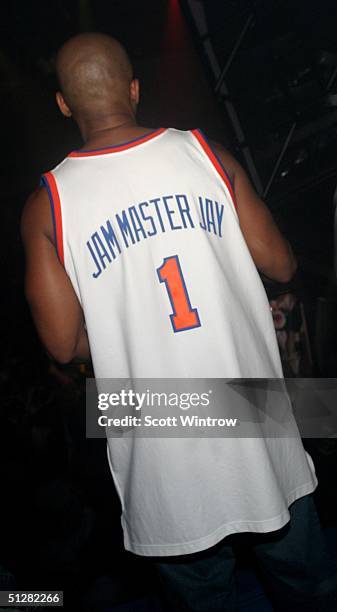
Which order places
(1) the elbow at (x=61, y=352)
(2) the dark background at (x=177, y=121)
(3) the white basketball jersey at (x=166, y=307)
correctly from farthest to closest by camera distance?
(2) the dark background at (x=177, y=121), (1) the elbow at (x=61, y=352), (3) the white basketball jersey at (x=166, y=307)

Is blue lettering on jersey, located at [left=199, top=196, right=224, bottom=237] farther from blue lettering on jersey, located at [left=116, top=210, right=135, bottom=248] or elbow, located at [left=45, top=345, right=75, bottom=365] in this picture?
elbow, located at [left=45, top=345, right=75, bottom=365]

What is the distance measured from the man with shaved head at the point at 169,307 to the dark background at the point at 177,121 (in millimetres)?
1849

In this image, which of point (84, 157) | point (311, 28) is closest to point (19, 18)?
point (311, 28)

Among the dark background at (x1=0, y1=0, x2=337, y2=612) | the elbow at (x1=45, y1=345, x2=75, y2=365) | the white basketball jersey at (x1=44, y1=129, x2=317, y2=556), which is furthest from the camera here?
the dark background at (x1=0, y1=0, x2=337, y2=612)

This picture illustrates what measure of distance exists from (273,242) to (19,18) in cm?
356

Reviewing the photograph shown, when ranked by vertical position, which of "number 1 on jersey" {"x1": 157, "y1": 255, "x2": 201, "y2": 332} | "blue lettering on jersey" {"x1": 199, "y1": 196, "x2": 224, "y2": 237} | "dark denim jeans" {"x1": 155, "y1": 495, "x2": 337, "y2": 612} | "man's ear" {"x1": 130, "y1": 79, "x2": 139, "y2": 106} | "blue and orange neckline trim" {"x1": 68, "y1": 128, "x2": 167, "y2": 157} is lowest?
"dark denim jeans" {"x1": 155, "y1": 495, "x2": 337, "y2": 612}

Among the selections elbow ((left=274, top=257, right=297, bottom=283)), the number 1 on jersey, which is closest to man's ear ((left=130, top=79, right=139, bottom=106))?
the number 1 on jersey

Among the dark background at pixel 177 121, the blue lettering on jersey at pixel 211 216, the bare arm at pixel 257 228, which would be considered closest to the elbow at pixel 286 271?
the bare arm at pixel 257 228

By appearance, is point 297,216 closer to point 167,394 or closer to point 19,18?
point 19,18

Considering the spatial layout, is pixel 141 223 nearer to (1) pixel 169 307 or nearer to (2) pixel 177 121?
(1) pixel 169 307

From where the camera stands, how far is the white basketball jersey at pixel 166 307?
128 cm

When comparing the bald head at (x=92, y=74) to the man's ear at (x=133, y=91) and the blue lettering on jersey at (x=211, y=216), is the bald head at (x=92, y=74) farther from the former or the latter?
the blue lettering on jersey at (x=211, y=216)

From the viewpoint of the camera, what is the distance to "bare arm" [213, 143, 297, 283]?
4.52 feet

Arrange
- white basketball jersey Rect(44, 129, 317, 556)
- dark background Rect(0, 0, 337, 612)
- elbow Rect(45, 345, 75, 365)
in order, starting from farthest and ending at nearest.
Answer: dark background Rect(0, 0, 337, 612)
elbow Rect(45, 345, 75, 365)
white basketball jersey Rect(44, 129, 317, 556)
